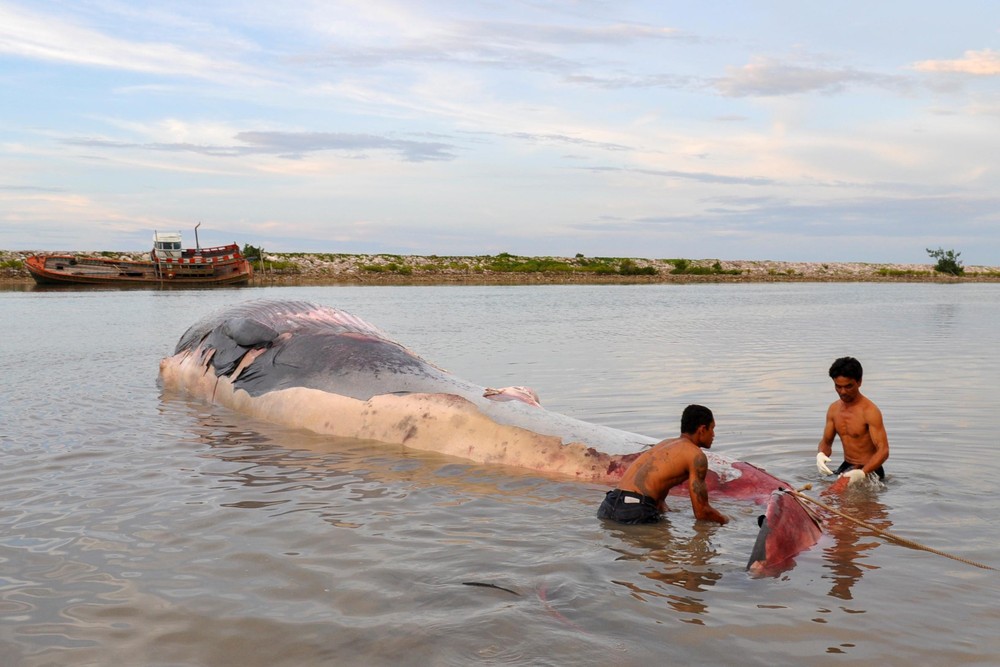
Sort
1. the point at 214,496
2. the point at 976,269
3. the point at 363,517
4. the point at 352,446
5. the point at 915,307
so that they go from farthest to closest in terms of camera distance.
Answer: the point at 976,269 < the point at 915,307 < the point at 352,446 < the point at 214,496 < the point at 363,517

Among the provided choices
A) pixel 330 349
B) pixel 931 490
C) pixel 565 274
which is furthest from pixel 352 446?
pixel 565 274

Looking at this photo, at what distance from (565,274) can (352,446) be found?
5600cm

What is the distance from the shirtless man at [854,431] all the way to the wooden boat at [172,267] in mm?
51019

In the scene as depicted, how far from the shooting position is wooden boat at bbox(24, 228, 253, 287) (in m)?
53.6

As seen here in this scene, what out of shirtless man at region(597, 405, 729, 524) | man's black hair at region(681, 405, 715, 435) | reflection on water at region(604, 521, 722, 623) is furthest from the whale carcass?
man's black hair at region(681, 405, 715, 435)

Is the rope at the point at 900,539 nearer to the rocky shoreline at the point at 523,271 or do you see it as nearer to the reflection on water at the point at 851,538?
the reflection on water at the point at 851,538

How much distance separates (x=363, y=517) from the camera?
6328 mm

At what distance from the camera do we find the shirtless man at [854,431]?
7.50 m

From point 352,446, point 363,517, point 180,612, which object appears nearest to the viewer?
point 180,612

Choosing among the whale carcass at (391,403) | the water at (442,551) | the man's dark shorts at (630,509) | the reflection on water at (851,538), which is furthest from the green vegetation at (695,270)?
the man's dark shorts at (630,509)

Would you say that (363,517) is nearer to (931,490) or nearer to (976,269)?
(931,490)

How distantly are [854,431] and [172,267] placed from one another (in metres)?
52.6

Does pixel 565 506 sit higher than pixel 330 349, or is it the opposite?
pixel 330 349

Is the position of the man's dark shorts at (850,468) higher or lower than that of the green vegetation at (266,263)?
lower
